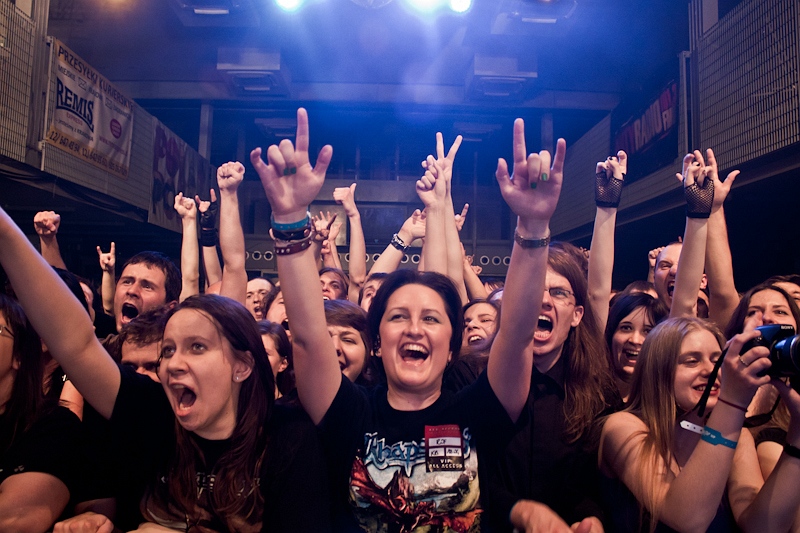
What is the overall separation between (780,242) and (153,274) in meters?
6.06

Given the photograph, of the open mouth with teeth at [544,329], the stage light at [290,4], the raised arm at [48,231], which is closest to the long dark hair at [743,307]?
the open mouth with teeth at [544,329]

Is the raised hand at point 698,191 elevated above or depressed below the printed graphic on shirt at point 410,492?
above

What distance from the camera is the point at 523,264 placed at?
154 cm

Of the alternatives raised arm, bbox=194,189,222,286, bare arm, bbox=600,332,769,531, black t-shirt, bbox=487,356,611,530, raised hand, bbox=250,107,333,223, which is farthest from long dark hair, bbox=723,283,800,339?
raised arm, bbox=194,189,222,286

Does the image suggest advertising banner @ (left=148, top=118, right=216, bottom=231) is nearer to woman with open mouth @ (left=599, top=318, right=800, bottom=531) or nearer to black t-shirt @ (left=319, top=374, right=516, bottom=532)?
black t-shirt @ (left=319, top=374, right=516, bottom=532)

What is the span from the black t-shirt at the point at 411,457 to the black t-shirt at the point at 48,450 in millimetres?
655

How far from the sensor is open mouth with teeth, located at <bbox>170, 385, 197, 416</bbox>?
5.25 ft

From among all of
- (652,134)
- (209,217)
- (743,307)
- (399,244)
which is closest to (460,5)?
(652,134)

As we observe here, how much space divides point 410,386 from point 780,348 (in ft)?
2.95

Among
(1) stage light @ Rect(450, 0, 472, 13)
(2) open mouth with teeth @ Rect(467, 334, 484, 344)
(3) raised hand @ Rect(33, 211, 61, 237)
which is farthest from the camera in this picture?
(1) stage light @ Rect(450, 0, 472, 13)

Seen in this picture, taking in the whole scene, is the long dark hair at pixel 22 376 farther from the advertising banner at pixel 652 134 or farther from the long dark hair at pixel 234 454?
the advertising banner at pixel 652 134

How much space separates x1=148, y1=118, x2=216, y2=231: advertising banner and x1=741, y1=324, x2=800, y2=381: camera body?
7.44 m

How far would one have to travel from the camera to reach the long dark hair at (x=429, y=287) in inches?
72.0

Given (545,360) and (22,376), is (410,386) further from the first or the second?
(22,376)
